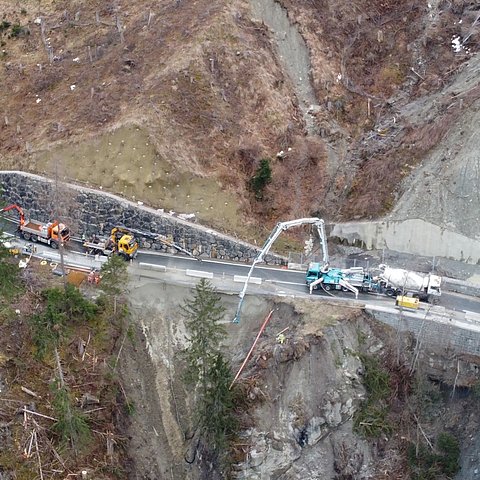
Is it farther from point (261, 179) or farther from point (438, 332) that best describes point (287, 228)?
point (438, 332)

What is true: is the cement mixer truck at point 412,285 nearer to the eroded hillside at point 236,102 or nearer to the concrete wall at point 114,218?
the eroded hillside at point 236,102

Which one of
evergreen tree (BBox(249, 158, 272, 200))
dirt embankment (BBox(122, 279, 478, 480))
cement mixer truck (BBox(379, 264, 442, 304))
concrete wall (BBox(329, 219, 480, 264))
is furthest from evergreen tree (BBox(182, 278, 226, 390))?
concrete wall (BBox(329, 219, 480, 264))

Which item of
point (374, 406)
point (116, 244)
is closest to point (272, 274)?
point (116, 244)

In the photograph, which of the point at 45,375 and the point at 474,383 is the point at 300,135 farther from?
the point at 45,375

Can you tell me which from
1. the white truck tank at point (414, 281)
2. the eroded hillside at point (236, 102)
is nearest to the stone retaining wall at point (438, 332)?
the white truck tank at point (414, 281)

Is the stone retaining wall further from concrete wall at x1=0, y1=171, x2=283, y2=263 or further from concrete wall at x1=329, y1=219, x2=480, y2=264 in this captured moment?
concrete wall at x1=0, y1=171, x2=283, y2=263
